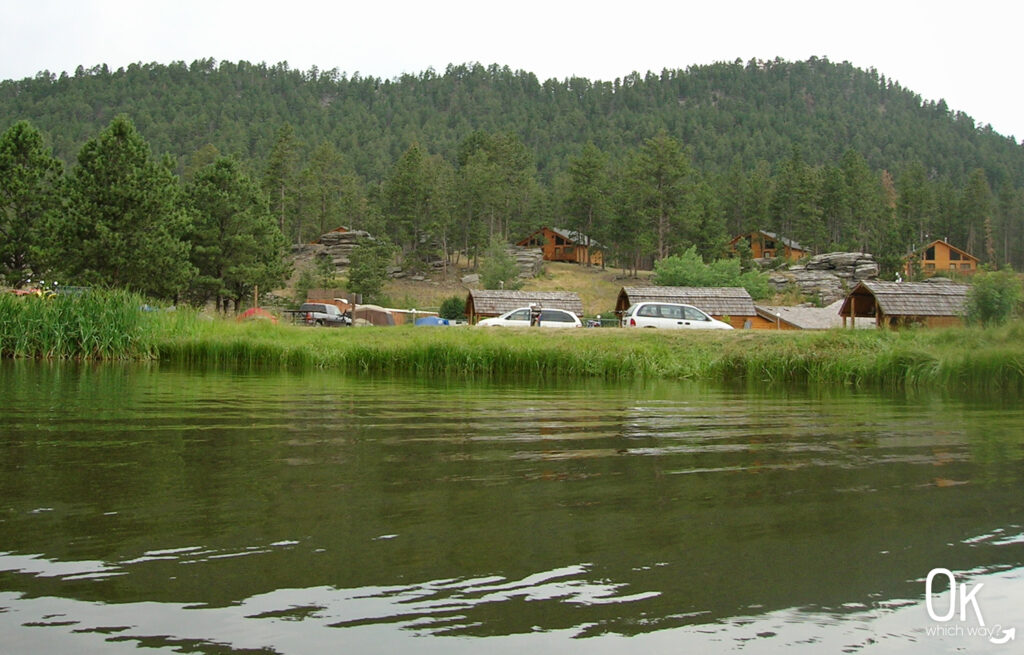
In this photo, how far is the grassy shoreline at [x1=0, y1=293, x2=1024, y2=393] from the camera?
2052 centimetres

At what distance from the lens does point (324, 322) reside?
5175 centimetres

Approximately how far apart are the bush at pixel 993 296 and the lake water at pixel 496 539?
2942cm

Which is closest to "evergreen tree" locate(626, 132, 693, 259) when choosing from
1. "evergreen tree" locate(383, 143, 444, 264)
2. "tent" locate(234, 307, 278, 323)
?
"evergreen tree" locate(383, 143, 444, 264)

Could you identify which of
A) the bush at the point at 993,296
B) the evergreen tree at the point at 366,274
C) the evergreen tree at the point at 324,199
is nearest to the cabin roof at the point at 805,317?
the bush at the point at 993,296

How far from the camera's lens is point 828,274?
8819cm

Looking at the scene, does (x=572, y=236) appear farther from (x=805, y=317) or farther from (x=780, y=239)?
(x=805, y=317)

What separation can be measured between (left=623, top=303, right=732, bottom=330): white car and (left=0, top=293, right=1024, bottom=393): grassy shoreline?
9.01m

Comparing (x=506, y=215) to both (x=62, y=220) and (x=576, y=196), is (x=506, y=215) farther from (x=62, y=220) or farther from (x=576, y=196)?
(x=62, y=220)

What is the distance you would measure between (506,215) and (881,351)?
81.0 metres

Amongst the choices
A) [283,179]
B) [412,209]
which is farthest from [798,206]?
[283,179]

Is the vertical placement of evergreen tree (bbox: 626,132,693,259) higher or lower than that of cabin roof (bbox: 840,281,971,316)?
higher

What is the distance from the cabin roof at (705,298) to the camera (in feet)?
163

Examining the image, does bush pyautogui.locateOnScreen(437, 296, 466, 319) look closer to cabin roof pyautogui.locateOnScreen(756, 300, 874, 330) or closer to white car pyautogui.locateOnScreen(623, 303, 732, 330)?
cabin roof pyautogui.locateOnScreen(756, 300, 874, 330)

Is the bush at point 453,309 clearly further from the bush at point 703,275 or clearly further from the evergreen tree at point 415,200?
the evergreen tree at point 415,200
